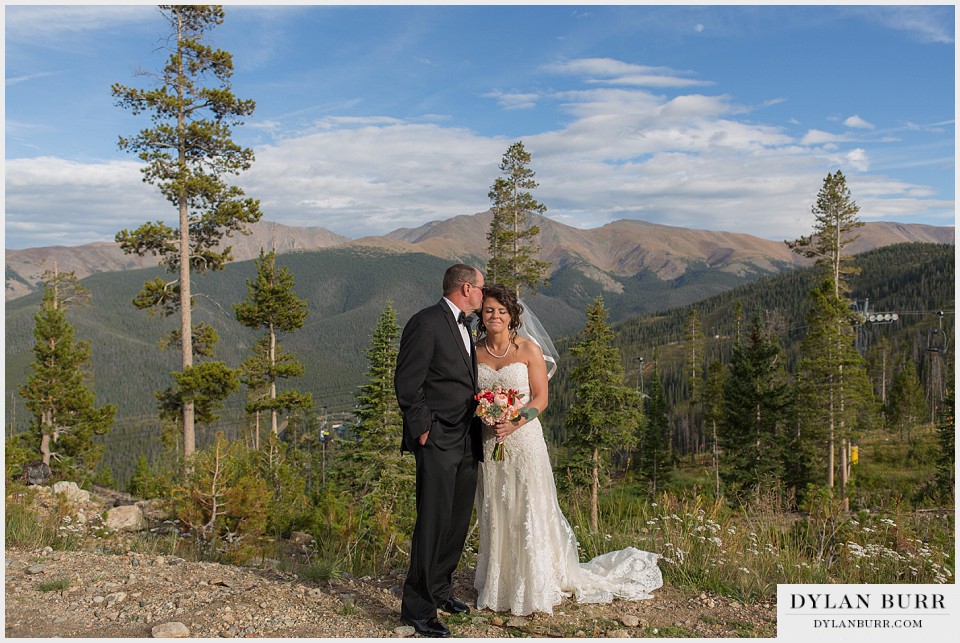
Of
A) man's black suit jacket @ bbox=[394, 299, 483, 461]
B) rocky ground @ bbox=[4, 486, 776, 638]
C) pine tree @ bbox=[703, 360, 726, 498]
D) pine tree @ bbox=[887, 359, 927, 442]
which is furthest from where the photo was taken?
pine tree @ bbox=[703, 360, 726, 498]

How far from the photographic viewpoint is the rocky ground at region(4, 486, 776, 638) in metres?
5.47

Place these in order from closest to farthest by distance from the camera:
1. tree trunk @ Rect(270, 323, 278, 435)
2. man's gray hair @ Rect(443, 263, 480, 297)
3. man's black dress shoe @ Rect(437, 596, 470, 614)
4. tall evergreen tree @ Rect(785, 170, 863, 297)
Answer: man's gray hair @ Rect(443, 263, 480, 297) < man's black dress shoe @ Rect(437, 596, 470, 614) < tree trunk @ Rect(270, 323, 278, 435) < tall evergreen tree @ Rect(785, 170, 863, 297)

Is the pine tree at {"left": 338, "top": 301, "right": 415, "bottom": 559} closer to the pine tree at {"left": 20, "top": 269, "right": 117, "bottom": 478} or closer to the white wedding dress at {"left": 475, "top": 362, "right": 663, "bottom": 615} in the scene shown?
the pine tree at {"left": 20, "top": 269, "right": 117, "bottom": 478}

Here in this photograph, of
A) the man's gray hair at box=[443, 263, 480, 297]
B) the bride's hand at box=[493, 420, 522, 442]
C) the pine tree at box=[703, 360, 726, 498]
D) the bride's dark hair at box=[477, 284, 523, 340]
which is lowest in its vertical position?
the pine tree at box=[703, 360, 726, 498]

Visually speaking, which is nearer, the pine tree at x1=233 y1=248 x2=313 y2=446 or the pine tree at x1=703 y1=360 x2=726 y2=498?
the pine tree at x1=233 y1=248 x2=313 y2=446

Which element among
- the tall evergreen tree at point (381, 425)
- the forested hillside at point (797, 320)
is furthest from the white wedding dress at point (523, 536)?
the forested hillside at point (797, 320)

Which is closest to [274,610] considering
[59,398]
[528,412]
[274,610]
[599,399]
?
[274,610]

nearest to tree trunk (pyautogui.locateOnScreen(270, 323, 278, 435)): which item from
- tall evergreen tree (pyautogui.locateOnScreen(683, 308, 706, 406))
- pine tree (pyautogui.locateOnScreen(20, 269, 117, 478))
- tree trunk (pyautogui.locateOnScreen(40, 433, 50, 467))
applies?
pine tree (pyautogui.locateOnScreen(20, 269, 117, 478))

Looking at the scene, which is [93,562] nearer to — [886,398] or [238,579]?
[238,579]

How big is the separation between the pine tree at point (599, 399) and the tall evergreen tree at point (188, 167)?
1466cm

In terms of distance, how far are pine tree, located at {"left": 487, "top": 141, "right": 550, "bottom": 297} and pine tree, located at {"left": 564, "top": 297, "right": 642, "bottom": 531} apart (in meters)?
7.94

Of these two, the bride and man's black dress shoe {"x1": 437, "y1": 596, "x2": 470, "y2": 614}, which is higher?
→ the bride

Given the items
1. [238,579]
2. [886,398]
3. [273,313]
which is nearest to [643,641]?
[238,579]

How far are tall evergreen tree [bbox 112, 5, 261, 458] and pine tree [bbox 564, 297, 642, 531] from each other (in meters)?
14.7
